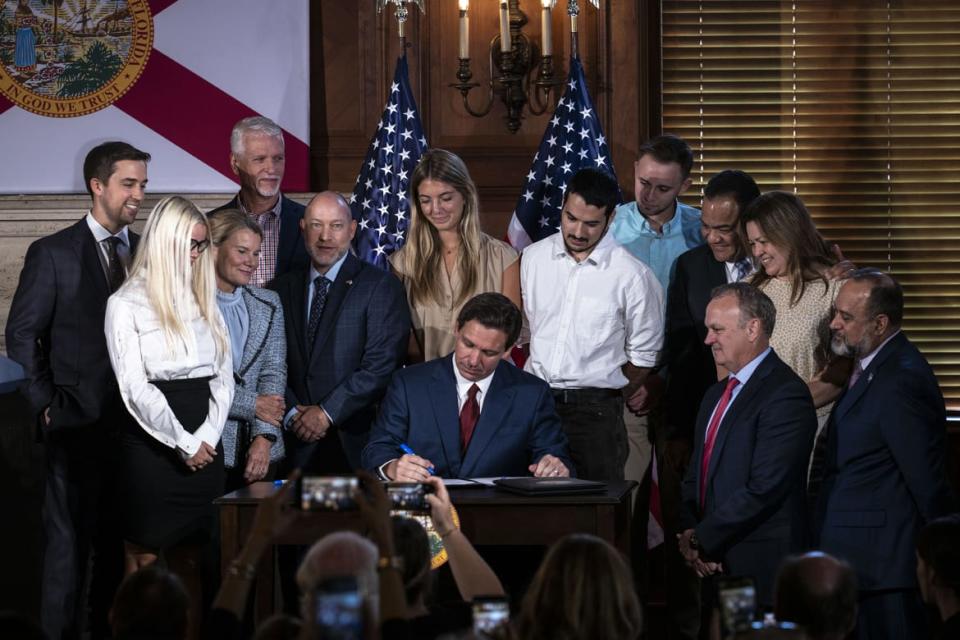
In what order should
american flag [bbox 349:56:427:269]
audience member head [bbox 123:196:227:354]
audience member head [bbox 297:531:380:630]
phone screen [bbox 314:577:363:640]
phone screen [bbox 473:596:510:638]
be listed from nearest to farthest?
phone screen [bbox 314:577:363:640] → audience member head [bbox 297:531:380:630] → phone screen [bbox 473:596:510:638] → audience member head [bbox 123:196:227:354] → american flag [bbox 349:56:427:269]

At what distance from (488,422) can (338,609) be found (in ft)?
7.97

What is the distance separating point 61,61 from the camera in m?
6.14

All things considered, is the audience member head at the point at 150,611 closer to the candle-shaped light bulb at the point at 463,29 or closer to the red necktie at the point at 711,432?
the red necktie at the point at 711,432

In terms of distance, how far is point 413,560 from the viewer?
2783mm

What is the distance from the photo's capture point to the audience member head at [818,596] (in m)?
2.73

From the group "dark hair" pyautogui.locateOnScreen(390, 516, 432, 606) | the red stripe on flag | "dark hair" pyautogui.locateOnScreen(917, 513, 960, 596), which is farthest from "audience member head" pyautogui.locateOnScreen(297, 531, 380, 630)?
the red stripe on flag

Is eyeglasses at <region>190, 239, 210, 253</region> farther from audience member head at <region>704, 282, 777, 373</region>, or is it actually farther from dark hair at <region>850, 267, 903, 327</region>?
dark hair at <region>850, 267, 903, 327</region>

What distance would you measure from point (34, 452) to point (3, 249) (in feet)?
4.78

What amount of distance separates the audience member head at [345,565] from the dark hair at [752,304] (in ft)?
6.35

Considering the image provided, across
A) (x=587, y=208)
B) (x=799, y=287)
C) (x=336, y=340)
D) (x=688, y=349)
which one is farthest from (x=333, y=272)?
(x=799, y=287)

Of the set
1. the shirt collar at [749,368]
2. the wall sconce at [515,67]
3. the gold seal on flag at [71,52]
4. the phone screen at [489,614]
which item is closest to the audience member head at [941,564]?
the shirt collar at [749,368]

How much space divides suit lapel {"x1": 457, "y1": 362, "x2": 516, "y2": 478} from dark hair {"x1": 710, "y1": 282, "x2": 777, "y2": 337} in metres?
0.78

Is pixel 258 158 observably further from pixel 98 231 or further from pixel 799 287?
pixel 799 287

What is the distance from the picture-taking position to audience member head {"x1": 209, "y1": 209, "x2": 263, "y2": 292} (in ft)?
15.7
